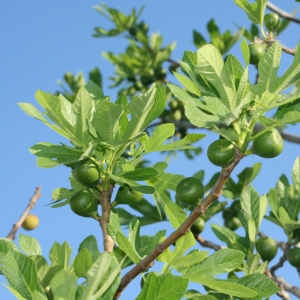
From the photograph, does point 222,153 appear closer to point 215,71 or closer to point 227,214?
point 215,71

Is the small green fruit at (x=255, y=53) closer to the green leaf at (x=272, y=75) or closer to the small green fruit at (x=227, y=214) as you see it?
the green leaf at (x=272, y=75)

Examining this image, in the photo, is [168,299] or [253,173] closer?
[168,299]

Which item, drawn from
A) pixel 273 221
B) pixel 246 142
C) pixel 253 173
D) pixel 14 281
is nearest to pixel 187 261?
pixel 246 142

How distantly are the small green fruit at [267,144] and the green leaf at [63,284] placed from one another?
84 centimetres

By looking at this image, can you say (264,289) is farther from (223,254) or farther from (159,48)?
(159,48)

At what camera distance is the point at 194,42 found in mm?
5988

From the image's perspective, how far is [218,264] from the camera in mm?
1919

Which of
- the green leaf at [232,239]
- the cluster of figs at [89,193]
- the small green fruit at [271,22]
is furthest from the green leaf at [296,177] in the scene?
the cluster of figs at [89,193]

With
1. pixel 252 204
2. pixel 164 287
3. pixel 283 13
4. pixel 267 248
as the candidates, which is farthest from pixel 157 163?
pixel 283 13

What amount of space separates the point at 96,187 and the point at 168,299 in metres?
0.71

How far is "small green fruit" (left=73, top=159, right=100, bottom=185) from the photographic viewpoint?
2.11 metres

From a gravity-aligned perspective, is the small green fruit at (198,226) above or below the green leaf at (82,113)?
below

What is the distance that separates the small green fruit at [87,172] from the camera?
2.11 metres

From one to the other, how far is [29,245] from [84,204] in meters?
0.27
